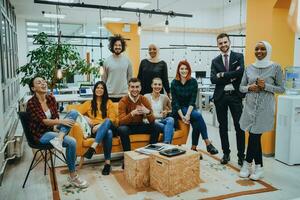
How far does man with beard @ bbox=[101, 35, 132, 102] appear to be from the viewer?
411 cm

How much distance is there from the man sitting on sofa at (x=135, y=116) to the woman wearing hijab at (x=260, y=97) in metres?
1.23

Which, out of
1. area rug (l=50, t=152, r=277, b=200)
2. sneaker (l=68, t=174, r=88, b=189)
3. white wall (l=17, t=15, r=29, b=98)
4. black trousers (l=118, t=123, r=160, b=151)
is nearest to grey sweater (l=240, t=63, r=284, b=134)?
area rug (l=50, t=152, r=277, b=200)

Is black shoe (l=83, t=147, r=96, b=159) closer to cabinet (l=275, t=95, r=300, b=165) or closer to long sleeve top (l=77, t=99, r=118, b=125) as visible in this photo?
long sleeve top (l=77, t=99, r=118, b=125)

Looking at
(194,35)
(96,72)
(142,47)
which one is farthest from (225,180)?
(194,35)

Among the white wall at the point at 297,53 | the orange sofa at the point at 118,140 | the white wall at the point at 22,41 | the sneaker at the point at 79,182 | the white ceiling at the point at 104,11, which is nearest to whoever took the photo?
the sneaker at the point at 79,182

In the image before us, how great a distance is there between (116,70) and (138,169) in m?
1.56

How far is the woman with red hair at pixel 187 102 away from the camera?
13.5 feet

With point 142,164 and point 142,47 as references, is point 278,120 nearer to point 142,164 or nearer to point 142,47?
point 142,164

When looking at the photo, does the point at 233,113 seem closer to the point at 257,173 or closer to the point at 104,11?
the point at 257,173

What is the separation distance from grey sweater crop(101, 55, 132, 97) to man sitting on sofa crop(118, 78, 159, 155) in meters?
0.36

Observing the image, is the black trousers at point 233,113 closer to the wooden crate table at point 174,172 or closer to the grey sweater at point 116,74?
the wooden crate table at point 174,172

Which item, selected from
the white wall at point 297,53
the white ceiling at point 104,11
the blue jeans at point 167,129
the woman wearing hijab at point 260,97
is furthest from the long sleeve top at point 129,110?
the white ceiling at point 104,11

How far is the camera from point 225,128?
158 inches

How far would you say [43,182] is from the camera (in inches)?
135
